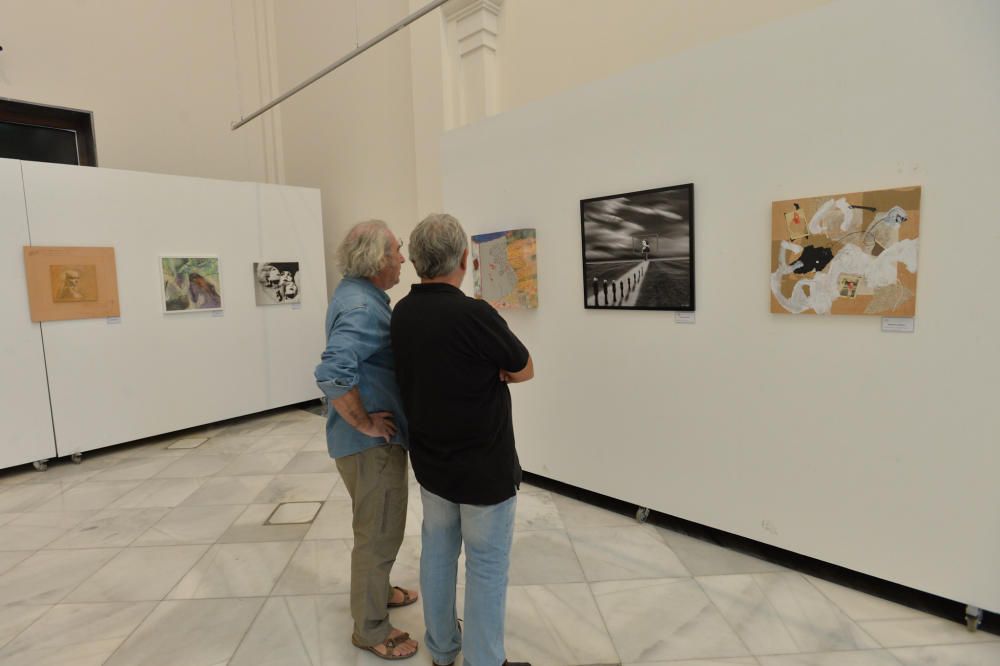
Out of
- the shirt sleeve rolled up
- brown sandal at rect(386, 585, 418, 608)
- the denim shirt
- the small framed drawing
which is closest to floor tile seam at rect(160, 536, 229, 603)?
brown sandal at rect(386, 585, 418, 608)

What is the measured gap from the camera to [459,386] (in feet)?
6.28

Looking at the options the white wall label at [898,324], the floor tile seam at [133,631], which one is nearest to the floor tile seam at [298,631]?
the floor tile seam at [133,631]

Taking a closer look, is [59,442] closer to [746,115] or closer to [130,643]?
[130,643]

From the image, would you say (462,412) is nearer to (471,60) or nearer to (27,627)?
(27,627)

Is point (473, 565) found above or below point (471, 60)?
below

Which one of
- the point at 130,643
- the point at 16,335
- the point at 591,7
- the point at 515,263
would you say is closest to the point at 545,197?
the point at 515,263

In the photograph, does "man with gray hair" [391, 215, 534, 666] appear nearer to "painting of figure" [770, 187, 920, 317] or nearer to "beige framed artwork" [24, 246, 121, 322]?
"painting of figure" [770, 187, 920, 317]

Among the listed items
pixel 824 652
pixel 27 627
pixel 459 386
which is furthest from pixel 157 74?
pixel 824 652

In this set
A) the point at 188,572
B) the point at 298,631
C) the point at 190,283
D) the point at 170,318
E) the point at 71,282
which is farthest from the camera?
→ the point at 190,283

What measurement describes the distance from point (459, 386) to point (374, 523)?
2.98 ft

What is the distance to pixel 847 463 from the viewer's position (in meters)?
2.85

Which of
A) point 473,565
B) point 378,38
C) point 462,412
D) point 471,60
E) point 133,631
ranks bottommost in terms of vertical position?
point 133,631

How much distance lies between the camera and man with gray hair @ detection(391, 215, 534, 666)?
1902mm

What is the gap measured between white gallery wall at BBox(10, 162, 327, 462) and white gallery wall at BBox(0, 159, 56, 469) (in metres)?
0.07
